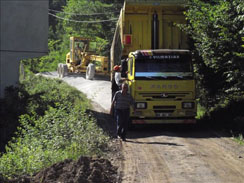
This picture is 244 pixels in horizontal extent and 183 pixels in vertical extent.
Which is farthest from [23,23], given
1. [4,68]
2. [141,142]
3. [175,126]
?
[141,142]

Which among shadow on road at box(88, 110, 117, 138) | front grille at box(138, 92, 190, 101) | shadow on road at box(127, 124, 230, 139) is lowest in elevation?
shadow on road at box(88, 110, 117, 138)

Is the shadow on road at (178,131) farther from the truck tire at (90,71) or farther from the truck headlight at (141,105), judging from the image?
the truck tire at (90,71)

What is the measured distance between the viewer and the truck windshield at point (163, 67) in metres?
14.8

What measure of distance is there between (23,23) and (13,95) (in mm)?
3648

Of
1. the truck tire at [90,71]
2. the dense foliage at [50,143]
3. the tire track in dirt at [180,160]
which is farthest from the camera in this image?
the truck tire at [90,71]

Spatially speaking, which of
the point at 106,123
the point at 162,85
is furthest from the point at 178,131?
the point at 106,123

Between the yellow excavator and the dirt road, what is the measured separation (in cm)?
1582

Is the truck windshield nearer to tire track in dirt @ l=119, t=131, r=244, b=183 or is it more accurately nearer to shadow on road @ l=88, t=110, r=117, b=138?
tire track in dirt @ l=119, t=131, r=244, b=183

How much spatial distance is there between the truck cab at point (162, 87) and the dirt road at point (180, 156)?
64cm

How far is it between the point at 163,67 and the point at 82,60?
18943 millimetres

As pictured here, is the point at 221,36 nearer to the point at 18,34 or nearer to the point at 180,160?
the point at 180,160

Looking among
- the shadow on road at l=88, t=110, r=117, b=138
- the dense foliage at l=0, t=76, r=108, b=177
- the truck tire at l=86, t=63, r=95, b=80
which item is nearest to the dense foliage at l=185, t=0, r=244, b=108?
the shadow on road at l=88, t=110, r=117, b=138

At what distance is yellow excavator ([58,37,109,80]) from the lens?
1260 inches

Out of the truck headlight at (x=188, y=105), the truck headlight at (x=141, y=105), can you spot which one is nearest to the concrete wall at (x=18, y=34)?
the truck headlight at (x=141, y=105)
